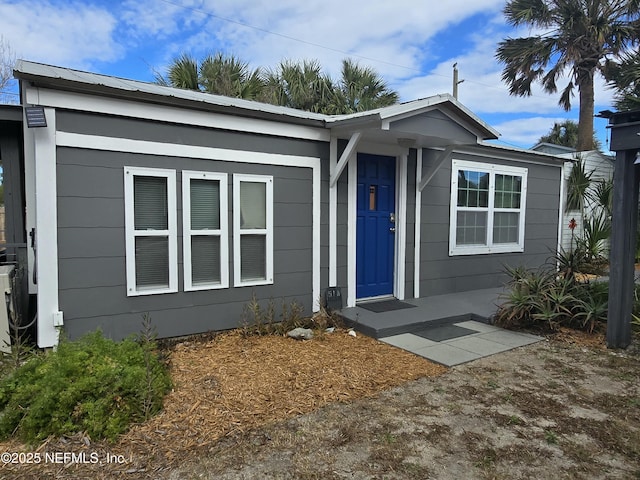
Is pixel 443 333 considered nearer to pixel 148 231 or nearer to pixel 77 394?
pixel 148 231

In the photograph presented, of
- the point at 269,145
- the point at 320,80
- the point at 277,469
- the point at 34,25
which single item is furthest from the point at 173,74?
the point at 277,469

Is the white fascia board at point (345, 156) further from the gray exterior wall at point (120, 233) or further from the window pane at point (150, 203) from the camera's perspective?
the window pane at point (150, 203)

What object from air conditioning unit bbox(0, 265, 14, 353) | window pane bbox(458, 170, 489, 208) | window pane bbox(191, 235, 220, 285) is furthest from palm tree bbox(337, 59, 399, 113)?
air conditioning unit bbox(0, 265, 14, 353)

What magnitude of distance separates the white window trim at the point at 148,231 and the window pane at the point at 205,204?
0.23m

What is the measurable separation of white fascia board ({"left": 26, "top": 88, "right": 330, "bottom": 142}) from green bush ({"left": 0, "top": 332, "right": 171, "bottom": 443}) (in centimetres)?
212

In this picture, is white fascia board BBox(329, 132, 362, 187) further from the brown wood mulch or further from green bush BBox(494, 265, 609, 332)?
green bush BBox(494, 265, 609, 332)

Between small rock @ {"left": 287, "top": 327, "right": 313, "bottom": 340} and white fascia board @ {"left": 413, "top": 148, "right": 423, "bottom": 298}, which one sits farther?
white fascia board @ {"left": 413, "top": 148, "right": 423, "bottom": 298}

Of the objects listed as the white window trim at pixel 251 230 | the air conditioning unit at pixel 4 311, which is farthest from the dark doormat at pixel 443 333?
the air conditioning unit at pixel 4 311

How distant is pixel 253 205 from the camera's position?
4730mm

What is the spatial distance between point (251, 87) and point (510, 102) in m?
8.95

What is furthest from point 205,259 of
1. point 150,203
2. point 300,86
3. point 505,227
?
point 300,86

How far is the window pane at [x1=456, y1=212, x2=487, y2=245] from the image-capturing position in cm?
684

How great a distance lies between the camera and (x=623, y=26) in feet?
36.9

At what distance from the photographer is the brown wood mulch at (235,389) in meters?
2.38
